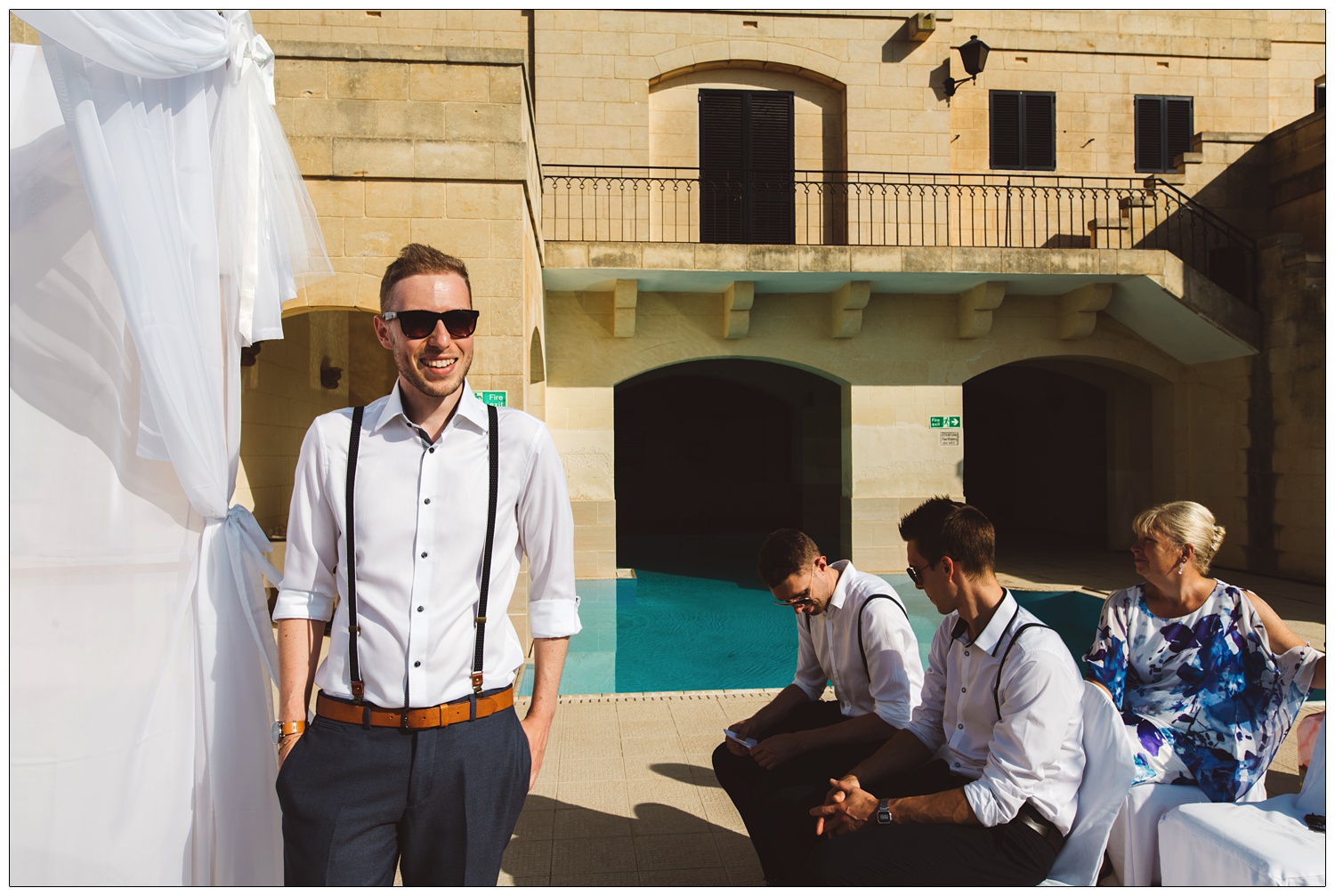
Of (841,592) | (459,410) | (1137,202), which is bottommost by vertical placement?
(841,592)

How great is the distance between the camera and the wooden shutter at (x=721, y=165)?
1171 centimetres

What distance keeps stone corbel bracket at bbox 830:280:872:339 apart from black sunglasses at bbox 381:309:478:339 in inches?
368

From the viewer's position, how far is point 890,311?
1136cm

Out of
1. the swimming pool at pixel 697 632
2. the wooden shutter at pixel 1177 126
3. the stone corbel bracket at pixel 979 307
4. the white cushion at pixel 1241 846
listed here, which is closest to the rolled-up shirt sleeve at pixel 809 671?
the white cushion at pixel 1241 846

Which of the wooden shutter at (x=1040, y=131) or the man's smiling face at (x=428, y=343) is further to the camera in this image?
the wooden shutter at (x=1040, y=131)

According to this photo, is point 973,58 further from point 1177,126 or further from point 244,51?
point 244,51

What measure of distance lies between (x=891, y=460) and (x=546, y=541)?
10006 millimetres

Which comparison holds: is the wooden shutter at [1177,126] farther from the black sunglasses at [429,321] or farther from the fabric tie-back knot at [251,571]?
the fabric tie-back knot at [251,571]

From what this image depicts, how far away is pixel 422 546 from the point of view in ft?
5.84

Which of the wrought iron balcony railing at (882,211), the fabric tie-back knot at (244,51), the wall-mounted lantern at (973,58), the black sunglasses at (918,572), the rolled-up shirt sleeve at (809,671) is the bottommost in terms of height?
the rolled-up shirt sleeve at (809,671)

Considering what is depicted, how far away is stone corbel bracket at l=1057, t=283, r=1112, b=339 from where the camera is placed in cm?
1077

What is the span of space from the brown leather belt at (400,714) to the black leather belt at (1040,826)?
1407 millimetres

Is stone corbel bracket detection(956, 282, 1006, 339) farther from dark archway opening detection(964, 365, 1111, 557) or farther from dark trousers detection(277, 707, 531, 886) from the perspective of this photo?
dark trousers detection(277, 707, 531, 886)

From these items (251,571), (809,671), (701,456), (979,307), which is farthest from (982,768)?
(701,456)
